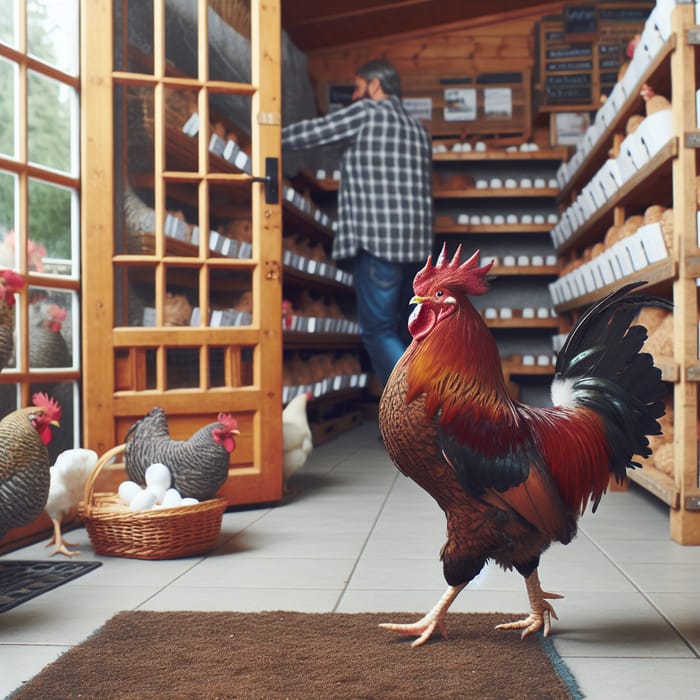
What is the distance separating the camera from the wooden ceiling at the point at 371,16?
24.4 ft

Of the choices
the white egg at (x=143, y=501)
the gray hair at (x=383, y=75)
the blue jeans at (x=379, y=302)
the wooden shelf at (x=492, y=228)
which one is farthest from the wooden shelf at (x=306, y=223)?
the white egg at (x=143, y=501)

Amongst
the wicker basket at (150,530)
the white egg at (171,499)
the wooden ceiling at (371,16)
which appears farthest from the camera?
the wooden ceiling at (371,16)

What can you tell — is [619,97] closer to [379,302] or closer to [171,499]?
[379,302]

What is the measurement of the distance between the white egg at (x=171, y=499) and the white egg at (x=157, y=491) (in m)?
0.02

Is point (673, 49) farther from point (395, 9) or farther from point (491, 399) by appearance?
point (395, 9)

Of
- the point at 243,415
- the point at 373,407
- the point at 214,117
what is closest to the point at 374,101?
the point at 214,117

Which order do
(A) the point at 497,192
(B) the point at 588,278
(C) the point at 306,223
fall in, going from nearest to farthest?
1. (B) the point at 588,278
2. (C) the point at 306,223
3. (A) the point at 497,192

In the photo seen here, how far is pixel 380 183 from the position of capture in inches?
214

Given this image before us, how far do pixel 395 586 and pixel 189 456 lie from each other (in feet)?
3.30

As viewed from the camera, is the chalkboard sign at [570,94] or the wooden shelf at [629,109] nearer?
the wooden shelf at [629,109]

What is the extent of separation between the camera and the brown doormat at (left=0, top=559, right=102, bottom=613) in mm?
2494

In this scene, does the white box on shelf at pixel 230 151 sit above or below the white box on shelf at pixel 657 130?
above

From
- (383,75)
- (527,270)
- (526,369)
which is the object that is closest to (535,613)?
(383,75)

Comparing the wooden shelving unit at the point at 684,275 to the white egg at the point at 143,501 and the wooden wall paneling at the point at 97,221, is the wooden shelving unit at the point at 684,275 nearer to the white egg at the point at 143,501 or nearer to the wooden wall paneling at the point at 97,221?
the white egg at the point at 143,501
